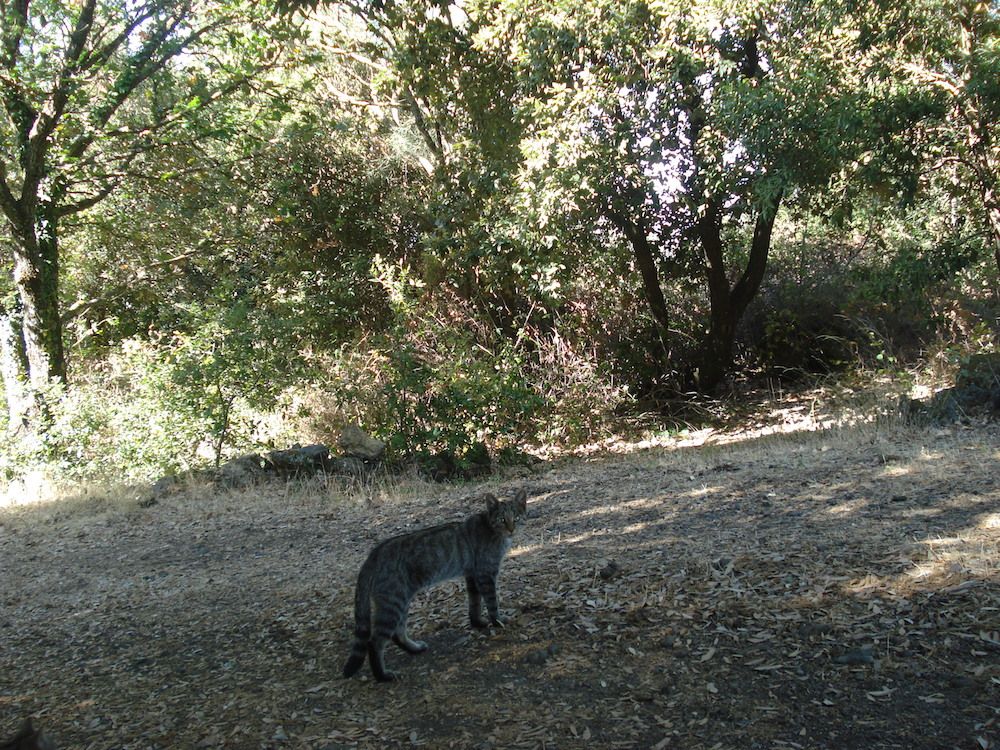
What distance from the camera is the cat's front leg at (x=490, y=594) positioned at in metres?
4.92

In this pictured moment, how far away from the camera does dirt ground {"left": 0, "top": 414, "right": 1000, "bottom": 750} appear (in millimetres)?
3773

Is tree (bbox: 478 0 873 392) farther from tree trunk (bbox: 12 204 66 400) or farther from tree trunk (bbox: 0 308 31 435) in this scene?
tree trunk (bbox: 0 308 31 435)

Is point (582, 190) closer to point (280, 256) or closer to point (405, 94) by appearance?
point (405, 94)

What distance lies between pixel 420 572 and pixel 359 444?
314 inches

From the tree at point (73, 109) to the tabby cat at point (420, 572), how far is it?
34.3ft

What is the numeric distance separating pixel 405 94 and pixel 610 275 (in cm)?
518

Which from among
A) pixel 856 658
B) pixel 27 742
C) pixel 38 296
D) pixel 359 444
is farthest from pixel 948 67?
pixel 38 296

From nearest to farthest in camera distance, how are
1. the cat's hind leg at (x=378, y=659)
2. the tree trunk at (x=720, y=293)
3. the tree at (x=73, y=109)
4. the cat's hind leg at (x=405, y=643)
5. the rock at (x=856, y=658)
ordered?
the rock at (x=856, y=658) → the cat's hind leg at (x=378, y=659) → the cat's hind leg at (x=405, y=643) → the tree at (x=73, y=109) → the tree trunk at (x=720, y=293)

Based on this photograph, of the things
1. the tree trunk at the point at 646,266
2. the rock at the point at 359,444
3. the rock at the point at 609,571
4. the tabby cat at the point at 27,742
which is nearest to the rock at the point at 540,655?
the rock at the point at 609,571

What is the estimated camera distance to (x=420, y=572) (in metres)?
4.64

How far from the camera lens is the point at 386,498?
9.77m

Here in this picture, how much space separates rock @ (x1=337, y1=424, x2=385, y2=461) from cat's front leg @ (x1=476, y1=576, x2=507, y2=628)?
747cm

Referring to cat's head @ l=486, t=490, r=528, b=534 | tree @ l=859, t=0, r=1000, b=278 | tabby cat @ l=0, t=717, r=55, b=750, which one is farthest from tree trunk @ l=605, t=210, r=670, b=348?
tabby cat @ l=0, t=717, r=55, b=750

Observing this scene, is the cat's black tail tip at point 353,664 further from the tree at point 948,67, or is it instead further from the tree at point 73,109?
the tree at point 73,109
